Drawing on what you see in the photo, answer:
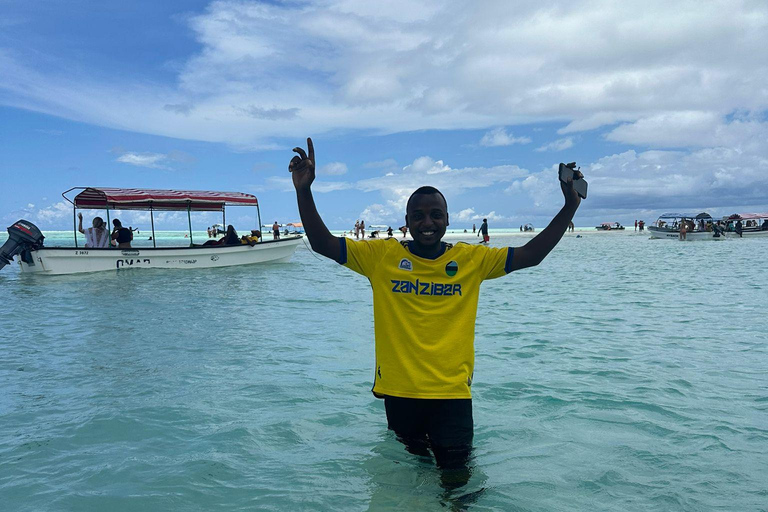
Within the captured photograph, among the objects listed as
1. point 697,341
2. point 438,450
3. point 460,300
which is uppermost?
point 460,300

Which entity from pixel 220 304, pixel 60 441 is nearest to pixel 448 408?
pixel 60 441

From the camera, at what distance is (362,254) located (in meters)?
3.11

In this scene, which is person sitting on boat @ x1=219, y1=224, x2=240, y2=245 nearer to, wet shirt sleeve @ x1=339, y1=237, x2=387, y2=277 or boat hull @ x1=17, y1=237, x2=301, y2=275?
boat hull @ x1=17, y1=237, x2=301, y2=275

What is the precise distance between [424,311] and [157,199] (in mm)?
21157

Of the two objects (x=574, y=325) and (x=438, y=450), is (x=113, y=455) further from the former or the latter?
(x=574, y=325)

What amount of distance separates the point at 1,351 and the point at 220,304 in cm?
531

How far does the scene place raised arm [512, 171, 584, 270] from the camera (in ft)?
10.1

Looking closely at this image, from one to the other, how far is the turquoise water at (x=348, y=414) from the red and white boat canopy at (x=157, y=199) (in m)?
11.2

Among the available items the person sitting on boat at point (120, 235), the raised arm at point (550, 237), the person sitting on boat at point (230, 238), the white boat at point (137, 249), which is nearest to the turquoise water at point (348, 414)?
the raised arm at point (550, 237)

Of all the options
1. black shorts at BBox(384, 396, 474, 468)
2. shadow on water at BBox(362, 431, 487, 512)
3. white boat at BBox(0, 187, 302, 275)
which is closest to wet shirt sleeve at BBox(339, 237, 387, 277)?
black shorts at BBox(384, 396, 474, 468)

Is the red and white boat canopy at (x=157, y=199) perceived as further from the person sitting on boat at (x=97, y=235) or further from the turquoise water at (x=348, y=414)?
the turquoise water at (x=348, y=414)

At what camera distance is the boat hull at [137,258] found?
1976cm

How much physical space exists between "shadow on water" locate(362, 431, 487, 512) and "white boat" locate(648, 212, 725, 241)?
52.3 m

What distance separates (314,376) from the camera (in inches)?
258
